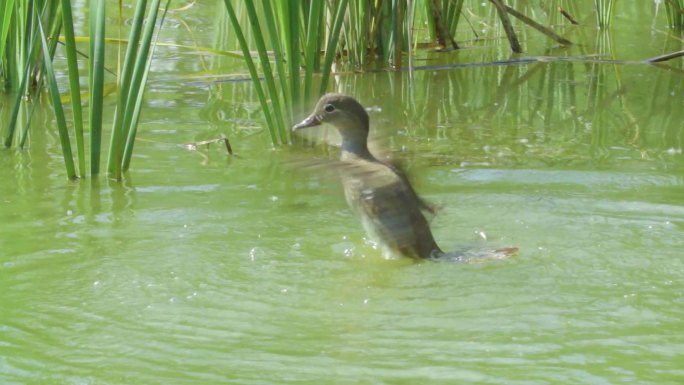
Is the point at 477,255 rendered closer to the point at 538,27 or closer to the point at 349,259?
the point at 349,259

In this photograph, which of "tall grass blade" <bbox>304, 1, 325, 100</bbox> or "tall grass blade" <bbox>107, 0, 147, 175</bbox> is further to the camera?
"tall grass blade" <bbox>304, 1, 325, 100</bbox>

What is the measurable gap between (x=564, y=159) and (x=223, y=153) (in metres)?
2.15

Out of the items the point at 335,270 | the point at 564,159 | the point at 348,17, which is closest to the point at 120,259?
the point at 335,270

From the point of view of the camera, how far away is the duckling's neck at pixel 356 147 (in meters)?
6.43

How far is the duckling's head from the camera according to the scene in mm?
6441

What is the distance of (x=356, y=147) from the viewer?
6445mm

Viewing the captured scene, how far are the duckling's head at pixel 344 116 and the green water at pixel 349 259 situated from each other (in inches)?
10.9

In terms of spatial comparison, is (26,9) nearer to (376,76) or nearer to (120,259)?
(120,259)

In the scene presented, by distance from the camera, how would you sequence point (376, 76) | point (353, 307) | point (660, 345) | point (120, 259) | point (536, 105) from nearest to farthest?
point (660, 345), point (353, 307), point (120, 259), point (536, 105), point (376, 76)

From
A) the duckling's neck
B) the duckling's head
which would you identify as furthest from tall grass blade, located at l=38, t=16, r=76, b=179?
the duckling's neck

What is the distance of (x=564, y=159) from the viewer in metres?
7.54

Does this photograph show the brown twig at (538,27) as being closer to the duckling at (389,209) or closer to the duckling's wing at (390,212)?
the duckling at (389,209)

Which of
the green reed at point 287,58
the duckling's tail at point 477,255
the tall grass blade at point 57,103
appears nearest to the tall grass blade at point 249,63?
the green reed at point 287,58

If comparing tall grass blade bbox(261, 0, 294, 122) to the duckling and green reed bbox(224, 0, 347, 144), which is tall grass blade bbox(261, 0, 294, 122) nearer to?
green reed bbox(224, 0, 347, 144)
